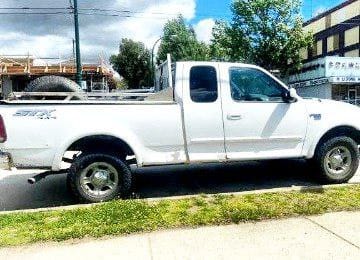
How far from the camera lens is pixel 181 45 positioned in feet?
149

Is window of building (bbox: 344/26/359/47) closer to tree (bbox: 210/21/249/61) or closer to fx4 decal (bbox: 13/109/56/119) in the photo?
tree (bbox: 210/21/249/61)

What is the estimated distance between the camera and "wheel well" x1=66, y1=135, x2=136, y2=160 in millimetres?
5809

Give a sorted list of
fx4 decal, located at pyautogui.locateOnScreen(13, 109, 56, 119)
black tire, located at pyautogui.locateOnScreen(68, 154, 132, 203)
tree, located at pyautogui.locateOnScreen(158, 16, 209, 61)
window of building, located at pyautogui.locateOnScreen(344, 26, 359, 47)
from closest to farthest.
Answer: fx4 decal, located at pyautogui.locateOnScreen(13, 109, 56, 119), black tire, located at pyautogui.locateOnScreen(68, 154, 132, 203), window of building, located at pyautogui.locateOnScreen(344, 26, 359, 47), tree, located at pyautogui.locateOnScreen(158, 16, 209, 61)

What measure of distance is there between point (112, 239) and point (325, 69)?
30501mm

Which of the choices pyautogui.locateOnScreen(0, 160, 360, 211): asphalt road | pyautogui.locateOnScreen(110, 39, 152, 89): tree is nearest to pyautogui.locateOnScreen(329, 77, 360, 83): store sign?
pyautogui.locateOnScreen(0, 160, 360, 211): asphalt road

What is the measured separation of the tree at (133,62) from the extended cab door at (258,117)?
47.8 m

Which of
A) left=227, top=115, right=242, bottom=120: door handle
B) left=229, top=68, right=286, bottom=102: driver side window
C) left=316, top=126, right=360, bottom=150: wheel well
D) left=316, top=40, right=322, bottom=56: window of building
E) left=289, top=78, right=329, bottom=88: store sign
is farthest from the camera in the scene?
left=316, top=40, right=322, bottom=56: window of building

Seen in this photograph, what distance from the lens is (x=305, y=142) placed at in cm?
656

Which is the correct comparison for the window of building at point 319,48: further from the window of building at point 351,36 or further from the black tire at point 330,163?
the black tire at point 330,163

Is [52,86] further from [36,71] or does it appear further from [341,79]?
[341,79]

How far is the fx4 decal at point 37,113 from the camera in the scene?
5.52 meters

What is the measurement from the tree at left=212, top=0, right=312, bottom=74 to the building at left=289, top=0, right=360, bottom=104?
7.70 ft

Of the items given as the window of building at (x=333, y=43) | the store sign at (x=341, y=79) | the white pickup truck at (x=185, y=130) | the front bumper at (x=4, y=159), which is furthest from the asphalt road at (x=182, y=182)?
the window of building at (x=333, y=43)

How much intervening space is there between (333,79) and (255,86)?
91.2 feet
